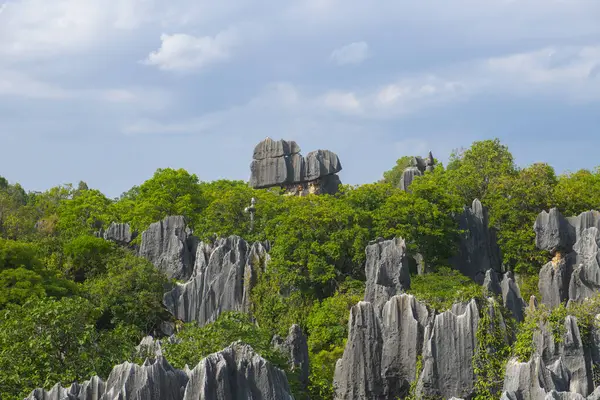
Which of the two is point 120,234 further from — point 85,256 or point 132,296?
point 132,296

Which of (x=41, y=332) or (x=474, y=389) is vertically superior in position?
(x=41, y=332)

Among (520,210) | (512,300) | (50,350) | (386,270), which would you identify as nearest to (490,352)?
(512,300)

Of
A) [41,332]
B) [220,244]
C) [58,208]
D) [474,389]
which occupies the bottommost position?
[474,389]

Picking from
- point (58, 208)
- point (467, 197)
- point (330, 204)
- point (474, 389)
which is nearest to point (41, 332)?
point (474, 389)

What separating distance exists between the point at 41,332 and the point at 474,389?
1141 centimetres

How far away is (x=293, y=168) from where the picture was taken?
201 ft

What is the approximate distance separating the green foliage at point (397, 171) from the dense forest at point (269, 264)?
17226mm

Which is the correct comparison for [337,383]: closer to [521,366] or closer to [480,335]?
[480,335]

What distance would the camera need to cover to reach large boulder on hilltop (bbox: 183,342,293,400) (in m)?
19.4

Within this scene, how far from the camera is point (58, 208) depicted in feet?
183

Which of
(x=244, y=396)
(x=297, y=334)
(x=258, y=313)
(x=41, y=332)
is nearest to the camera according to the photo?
(x=244, y=396)

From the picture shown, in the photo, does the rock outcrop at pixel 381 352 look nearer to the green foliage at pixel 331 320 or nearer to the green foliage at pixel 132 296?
the green foliage at pixel 331 320

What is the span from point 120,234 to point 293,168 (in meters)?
17.1

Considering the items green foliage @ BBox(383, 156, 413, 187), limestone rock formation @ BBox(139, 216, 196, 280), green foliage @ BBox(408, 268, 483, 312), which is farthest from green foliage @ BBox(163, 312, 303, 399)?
green foliage @ BBox(383, 156, 413, 187)
